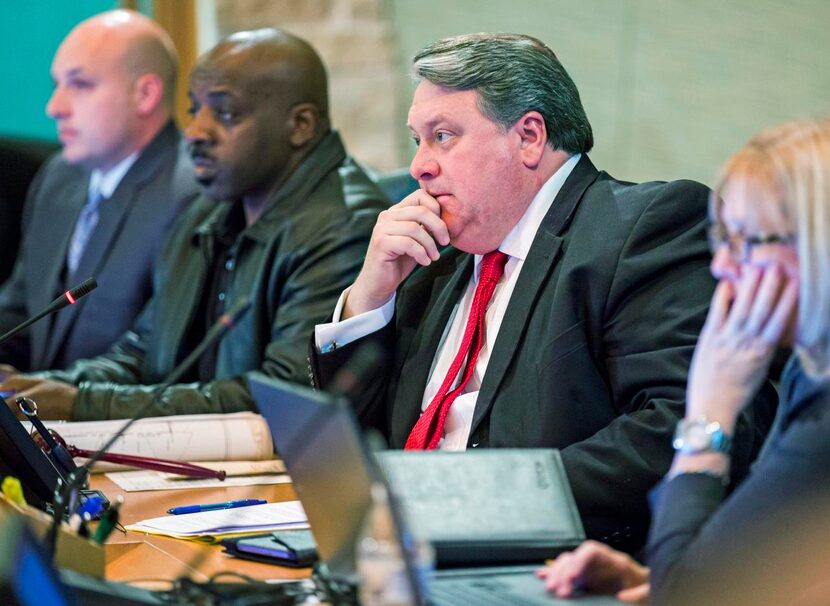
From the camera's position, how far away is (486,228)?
2258 millimetres

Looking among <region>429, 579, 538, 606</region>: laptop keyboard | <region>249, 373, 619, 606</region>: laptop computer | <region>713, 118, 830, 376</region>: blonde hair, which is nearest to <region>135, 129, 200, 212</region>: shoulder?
<region>249, 373, 619, 606</region>: laptop computer

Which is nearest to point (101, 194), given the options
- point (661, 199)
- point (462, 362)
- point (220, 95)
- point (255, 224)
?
point (220, 95)

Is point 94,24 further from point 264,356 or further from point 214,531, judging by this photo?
point 214,531

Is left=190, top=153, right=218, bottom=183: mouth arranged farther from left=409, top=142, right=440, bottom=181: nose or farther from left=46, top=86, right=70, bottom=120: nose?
left=46, top=86, right=70, bottom=120: nose

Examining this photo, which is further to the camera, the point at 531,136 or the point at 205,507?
the point at 531,136

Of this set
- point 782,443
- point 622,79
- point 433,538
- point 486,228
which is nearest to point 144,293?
point 622,79

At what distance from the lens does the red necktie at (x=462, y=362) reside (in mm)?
2213

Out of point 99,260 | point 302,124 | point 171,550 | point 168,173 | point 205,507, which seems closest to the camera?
point 171,550

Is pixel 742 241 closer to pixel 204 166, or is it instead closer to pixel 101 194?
pixel 204 166

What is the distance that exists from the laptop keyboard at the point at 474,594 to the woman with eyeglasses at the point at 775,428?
57mm

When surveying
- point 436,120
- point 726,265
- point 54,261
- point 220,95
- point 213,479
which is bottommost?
point 213,479

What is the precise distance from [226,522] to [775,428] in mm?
884

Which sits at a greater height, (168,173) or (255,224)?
(168,173)

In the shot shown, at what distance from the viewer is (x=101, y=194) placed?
13.9ft
